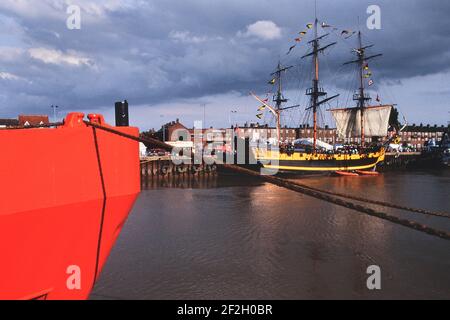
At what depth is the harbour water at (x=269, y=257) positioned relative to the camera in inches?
400

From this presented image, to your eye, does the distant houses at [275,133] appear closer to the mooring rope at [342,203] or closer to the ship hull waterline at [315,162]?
the ship hull waterline at [315,162]

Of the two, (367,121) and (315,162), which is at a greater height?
(367,121)

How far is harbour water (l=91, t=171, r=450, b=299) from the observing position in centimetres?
1016

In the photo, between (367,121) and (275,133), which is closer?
(367,121)

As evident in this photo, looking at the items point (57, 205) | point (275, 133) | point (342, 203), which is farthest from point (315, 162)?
point (275, 133)

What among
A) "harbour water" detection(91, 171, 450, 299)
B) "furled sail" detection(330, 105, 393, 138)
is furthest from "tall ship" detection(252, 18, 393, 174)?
"harbour water" detection(91, 171, 450, 299)

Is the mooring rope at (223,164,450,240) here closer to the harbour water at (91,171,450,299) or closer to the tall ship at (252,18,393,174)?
the harbour water at (91,171,450,299)

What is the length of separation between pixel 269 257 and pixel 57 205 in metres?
10.3

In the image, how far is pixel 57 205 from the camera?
464 centimetres

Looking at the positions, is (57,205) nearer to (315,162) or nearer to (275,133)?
(315,162)

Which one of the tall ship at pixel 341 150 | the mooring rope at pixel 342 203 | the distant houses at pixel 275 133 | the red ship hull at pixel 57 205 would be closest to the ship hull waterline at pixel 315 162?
the tall ship at pixel 341 150
